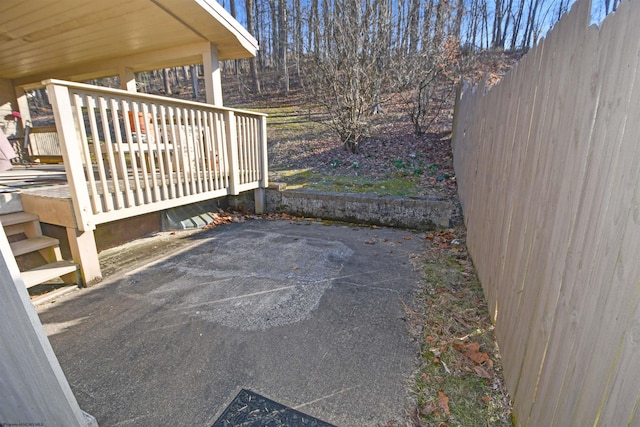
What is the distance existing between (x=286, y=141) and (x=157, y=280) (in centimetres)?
664

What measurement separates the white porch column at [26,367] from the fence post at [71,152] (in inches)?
64.3

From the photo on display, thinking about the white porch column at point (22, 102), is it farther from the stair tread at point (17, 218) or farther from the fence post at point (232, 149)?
the fence post at point (232, 149)

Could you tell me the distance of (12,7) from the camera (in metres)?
3.98

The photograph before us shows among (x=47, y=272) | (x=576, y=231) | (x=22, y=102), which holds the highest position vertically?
(x=22, y=102)

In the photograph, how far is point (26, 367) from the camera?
127 cm

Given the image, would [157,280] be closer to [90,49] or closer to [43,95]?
[90,49]

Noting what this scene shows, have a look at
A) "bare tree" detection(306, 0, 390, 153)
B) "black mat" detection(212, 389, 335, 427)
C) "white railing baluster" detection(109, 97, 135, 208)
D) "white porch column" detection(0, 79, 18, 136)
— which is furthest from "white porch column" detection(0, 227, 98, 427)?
"white porch column" detection(0, 79, 18, 136)

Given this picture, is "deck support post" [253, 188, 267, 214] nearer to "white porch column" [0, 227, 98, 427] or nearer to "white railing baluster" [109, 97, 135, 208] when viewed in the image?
"white railing baluster" [109, 97, 135, 208]

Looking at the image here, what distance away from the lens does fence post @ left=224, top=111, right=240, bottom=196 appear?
4.31 metres

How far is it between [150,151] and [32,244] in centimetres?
139

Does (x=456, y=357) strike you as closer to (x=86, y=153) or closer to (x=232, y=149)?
(x=86, y=153)

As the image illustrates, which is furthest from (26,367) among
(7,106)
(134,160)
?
(7,106)

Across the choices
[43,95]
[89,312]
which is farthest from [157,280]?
[43,95]

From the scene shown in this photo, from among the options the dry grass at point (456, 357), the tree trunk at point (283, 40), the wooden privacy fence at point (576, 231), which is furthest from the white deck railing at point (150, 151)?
the tree trunk at point (283, 40)
